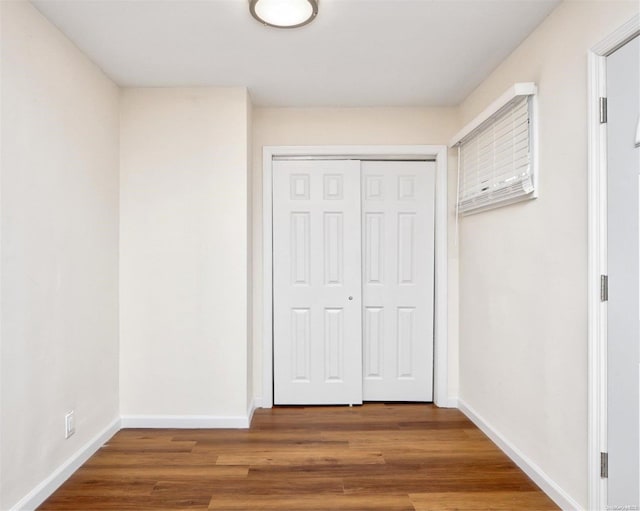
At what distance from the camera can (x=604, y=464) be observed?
1.79 meters

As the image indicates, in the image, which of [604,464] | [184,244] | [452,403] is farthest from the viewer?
[452,403]

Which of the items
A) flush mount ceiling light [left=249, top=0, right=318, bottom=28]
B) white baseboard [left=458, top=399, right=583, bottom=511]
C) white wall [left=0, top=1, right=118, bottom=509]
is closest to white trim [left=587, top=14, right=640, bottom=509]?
white baseboard [left=458, top=399, right=583, bottom=511]

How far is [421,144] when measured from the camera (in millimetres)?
3453

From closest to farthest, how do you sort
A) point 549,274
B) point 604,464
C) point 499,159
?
1. point 604,464
2. point 549,274
3. point 499,159

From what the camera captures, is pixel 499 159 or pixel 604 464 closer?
pixel 604 464

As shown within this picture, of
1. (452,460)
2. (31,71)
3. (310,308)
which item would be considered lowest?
(452,460)

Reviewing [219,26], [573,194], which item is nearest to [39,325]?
[219,26]

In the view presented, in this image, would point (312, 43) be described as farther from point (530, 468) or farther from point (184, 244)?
point (530, 468)

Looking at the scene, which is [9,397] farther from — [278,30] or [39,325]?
[278,30]

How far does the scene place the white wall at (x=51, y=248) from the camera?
188cm

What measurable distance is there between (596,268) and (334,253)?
1977 millimetres

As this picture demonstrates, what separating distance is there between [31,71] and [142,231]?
1217 millimetres

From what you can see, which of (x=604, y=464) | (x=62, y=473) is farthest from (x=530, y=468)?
(x=62, y=473)

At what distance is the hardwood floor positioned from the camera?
2094 millimetres
